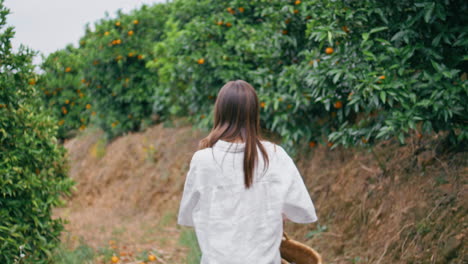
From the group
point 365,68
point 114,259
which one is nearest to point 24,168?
point 114,259

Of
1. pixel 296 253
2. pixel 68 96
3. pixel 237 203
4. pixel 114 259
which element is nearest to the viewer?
pixel 237 203

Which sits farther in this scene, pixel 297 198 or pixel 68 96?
pixel 68 96

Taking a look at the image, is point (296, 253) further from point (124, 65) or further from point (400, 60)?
point (124, 65)

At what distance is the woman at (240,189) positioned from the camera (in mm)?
2305

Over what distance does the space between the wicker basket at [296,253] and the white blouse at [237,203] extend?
0.83 feet

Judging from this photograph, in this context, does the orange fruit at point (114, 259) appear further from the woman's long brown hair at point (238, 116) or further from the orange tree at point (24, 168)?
the woman's long brown hair at point (238, 116)

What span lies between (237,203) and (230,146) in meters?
0.29

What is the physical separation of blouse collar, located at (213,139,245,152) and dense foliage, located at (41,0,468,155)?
1408 millimetres

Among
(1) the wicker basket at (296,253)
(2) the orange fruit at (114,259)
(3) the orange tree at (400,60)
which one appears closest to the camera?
(1) the wicker basket at (296,253)

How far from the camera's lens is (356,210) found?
4504 millimetres

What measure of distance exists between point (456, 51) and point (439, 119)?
53 cm

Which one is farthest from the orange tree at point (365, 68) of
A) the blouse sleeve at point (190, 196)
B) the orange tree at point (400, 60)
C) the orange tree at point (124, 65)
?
the orange tree at point (124, 65)

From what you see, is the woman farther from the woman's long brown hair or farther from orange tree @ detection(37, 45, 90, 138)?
orange tree @ detection(37, 45, 90, 138)

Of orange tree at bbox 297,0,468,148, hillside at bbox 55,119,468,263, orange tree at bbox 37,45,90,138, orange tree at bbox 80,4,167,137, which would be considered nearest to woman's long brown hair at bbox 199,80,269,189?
orange tree at bbox 297,0,468,148
